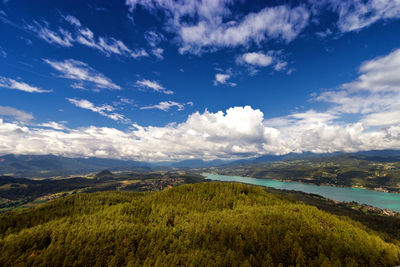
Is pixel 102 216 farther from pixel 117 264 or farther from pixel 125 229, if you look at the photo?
pixel 117 264

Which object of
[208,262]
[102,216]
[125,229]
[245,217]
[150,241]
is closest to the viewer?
[208,262]

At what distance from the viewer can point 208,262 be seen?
80.9m

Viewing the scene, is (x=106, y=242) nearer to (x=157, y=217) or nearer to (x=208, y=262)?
(x=208, y=262)

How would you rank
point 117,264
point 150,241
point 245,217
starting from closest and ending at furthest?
point 117,264 < point 150,241 < point 245,217

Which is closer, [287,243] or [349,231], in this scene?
[287,243]

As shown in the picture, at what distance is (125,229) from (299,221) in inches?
4943

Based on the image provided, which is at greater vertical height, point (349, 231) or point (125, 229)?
point (125, 229)

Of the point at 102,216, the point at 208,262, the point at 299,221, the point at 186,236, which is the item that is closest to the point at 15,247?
the point at 102,216

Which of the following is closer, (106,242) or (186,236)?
(106,242)

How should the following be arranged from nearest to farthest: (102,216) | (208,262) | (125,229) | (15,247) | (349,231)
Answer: (208,262) → (15,247) → (125,229) → (349,231) → (102,216)

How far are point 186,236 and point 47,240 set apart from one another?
8342 cm

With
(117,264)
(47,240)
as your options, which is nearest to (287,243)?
(117,264)

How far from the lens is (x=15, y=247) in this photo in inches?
3674

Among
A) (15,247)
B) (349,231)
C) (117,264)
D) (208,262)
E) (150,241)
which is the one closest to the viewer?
(208,262)
